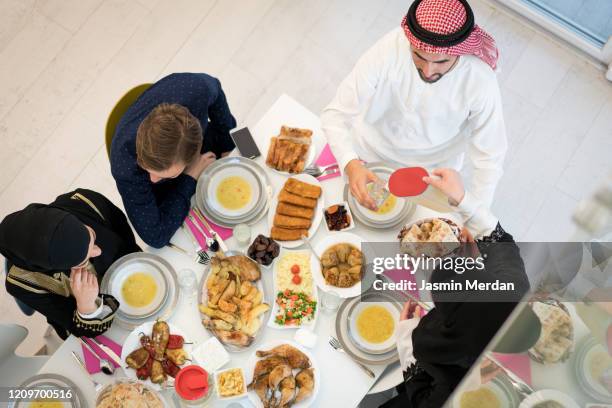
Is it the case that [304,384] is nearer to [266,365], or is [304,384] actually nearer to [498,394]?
[266,365]

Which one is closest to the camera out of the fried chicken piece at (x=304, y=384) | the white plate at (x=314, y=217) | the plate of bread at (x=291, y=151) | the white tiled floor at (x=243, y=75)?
the fried chicken piece at (x=304, y=384)

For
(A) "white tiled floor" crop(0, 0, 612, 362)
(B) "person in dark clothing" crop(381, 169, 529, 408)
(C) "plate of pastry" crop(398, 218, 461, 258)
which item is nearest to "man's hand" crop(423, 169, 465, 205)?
(B) "person in dark clothing" crop(381, 169, 529, 408)

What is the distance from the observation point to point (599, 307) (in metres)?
1.52

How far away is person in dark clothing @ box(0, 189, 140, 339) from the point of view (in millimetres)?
1930

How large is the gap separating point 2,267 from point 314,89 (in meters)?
2.18

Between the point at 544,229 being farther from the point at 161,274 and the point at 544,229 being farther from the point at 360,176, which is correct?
the point at 161,274

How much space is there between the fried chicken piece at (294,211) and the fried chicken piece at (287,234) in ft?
0.20

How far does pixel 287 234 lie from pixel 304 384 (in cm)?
57

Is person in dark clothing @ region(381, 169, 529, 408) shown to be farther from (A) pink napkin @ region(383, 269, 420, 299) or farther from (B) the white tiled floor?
(B) the white tiled floor

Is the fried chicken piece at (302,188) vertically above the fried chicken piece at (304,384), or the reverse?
the fried chicken piece at (302,188)

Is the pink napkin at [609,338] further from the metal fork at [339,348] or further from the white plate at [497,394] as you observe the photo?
the metal fork at [339,348]

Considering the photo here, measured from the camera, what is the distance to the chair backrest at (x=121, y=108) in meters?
2.39

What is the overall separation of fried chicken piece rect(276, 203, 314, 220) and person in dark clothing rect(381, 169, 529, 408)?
48 centimetres

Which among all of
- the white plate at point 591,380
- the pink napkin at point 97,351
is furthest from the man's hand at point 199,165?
the white plate at point 591,380
